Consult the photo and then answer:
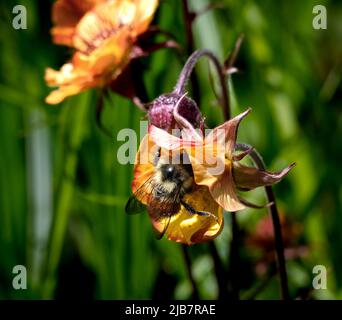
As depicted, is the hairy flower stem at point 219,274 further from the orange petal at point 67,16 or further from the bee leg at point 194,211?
the orange petal at point 67,16

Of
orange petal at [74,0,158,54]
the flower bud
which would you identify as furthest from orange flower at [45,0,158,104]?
the flower bud

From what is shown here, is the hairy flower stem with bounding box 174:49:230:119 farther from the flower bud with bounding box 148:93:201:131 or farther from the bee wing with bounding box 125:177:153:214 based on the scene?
the bee wing with bounding box 125:177:153:214

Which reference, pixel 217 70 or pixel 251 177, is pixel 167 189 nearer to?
pixel 251 177

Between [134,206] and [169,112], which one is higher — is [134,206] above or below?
below

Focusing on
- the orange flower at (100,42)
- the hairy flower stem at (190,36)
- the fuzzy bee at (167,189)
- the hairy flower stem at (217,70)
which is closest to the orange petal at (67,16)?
the orange flower at (100,42)

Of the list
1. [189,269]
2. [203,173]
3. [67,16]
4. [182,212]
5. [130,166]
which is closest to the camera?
[203,173]

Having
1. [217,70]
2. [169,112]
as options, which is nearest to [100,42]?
[217,70]
